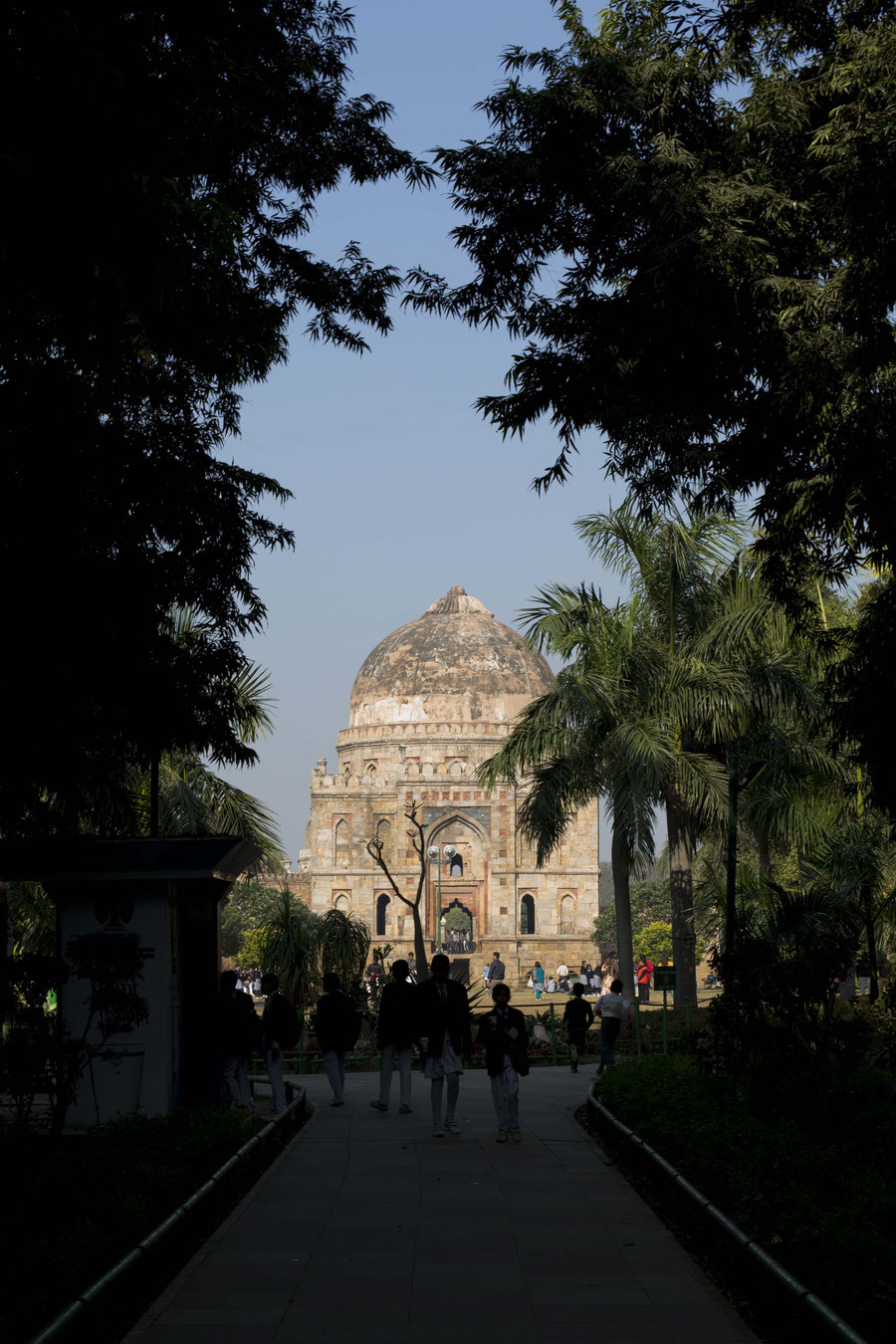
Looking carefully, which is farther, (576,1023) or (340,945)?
(340,945)

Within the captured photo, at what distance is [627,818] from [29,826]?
34.7 feet

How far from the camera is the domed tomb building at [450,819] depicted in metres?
55.4

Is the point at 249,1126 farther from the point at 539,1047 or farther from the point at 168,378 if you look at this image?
the point at 539,1047

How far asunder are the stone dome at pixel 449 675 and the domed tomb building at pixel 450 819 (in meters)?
0.06

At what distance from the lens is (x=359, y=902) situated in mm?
56969

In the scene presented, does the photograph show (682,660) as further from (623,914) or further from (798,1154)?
(798,1154)

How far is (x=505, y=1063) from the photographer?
10.9 meters

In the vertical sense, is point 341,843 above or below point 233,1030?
above

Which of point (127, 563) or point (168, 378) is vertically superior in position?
point (168, 378)

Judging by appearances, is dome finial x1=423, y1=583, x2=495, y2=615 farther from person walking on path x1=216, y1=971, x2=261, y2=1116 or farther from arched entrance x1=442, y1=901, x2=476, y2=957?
person walking on path x1=216, y1=971, x2=261, y2=1116

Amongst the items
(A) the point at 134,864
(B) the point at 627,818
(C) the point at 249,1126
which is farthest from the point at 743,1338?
(B) the point at 627,818

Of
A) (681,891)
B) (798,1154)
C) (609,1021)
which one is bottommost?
(798,1154)

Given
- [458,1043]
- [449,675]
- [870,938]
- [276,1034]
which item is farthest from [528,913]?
[458,1043]

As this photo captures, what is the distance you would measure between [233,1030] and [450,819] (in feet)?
146
